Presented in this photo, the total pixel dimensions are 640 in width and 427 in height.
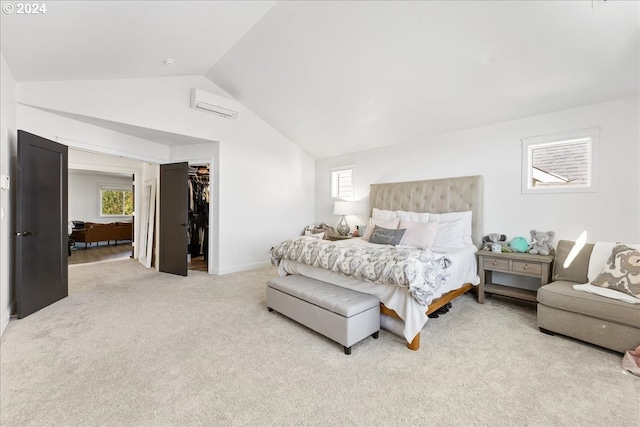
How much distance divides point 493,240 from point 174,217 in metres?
5.22

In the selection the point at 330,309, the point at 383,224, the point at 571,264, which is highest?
the point at 383,224

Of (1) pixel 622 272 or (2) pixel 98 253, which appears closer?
(1) pixel 622 272

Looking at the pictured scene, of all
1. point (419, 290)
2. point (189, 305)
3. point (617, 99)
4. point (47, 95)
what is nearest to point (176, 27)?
point (47, 95)

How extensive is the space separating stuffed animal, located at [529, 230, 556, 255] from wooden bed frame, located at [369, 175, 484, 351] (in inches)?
25.7

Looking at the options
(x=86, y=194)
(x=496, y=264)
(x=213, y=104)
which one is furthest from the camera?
(x=86, y=194)

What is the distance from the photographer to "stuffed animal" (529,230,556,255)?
10.9ft

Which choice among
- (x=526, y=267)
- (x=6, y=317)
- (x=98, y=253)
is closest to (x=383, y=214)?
(x=526, y=267)

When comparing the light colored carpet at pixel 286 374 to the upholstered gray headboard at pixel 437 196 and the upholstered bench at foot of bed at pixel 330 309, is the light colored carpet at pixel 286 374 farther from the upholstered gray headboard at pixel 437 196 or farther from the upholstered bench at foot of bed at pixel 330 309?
the upholstered gray headboard at pixel 437 196

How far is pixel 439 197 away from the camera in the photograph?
440 cm

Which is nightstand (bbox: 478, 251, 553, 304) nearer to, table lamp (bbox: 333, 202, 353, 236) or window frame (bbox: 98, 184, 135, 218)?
table lamp (bbox: 333, 202, 353, 236)

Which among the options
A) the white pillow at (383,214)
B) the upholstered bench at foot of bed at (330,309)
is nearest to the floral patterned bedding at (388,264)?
the upholstered bench at foot of bed at (330,309)

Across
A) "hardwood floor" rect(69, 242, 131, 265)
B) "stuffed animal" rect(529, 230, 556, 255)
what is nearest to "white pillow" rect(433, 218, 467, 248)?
"stuffed animal" rect(529, 230, 556, 255)

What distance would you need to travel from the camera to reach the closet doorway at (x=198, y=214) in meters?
6.38

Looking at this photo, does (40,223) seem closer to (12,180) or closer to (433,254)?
(12,180)
